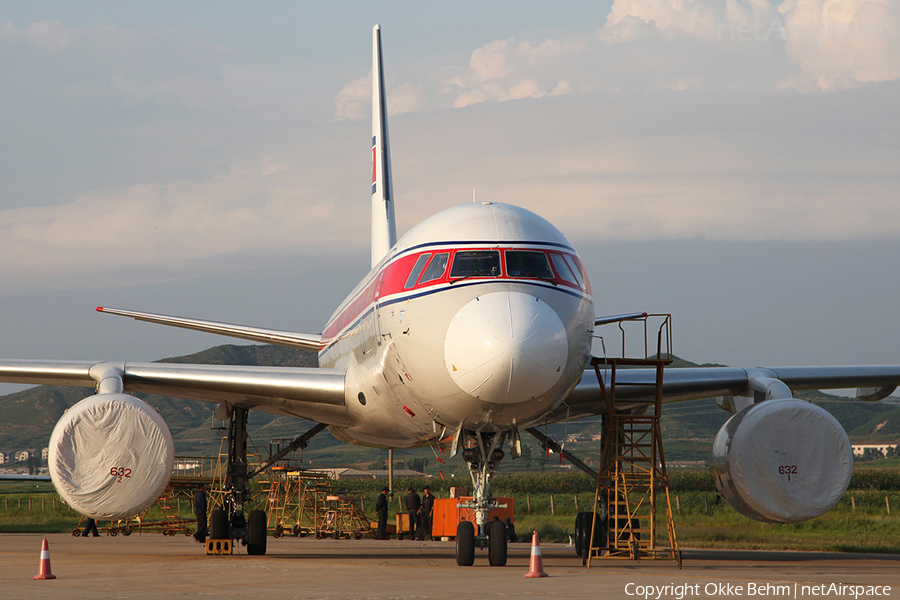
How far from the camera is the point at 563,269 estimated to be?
13.2 metres

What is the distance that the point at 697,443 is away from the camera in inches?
7603

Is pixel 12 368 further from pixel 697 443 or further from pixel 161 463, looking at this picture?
pixel 697 443

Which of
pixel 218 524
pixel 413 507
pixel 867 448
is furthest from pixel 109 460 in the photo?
pixel 867 448

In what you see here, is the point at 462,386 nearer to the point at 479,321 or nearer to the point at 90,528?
the point at 479,321

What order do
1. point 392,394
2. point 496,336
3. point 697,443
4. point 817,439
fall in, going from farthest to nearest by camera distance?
point 697,443, point 817,439, point 392,394, point 496,336

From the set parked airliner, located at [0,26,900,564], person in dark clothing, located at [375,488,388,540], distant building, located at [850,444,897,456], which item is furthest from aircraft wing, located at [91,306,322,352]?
distant building, located at [850,444,897,456]

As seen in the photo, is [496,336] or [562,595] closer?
[562,595]

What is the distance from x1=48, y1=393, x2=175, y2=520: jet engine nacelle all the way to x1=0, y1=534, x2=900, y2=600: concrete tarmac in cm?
109

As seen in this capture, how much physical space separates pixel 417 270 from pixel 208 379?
18.4ft

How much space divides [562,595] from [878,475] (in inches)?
2128

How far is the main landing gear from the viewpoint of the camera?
1394 centimetres

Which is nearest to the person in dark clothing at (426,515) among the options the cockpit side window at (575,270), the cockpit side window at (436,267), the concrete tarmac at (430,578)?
the concrete tarmac at (430,578)

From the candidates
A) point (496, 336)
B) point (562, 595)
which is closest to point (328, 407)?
point (496, 336)

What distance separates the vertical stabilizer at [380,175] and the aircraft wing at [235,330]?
5074mm
